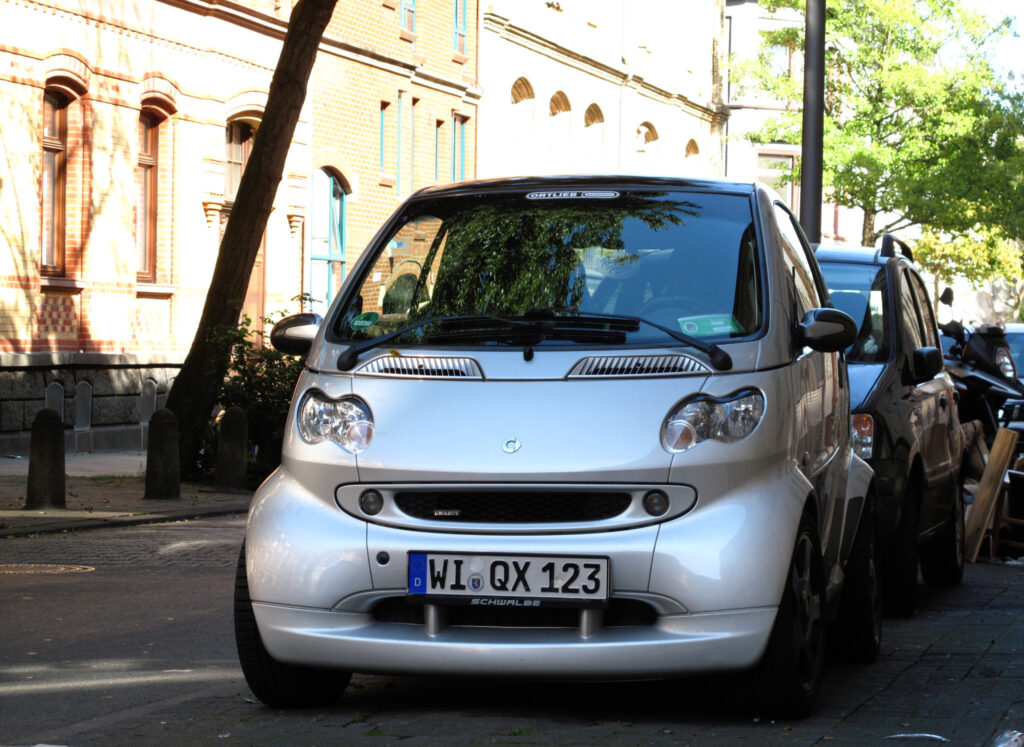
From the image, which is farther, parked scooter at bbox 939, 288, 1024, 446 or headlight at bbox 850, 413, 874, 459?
parked scooter at bbox 939, 288, 1024, 446

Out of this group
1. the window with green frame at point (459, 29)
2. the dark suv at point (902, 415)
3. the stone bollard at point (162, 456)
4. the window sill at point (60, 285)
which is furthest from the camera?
the window with green frame at point (459, 29)

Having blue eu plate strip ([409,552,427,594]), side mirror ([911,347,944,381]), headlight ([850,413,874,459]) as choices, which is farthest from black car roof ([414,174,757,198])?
side mirror ([911,347,944,381])

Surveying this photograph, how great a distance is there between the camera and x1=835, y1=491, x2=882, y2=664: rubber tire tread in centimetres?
691

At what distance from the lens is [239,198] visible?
658 inches

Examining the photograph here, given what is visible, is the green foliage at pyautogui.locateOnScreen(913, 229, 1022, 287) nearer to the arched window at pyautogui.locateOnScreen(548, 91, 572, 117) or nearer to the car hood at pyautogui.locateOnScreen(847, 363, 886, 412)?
the arched window at pyautogui.locateOnScreen(548, 91, 572, 117)

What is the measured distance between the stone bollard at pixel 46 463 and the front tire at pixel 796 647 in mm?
9232

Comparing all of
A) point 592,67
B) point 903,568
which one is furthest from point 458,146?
point 903,568

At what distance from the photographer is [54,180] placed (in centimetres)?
2169

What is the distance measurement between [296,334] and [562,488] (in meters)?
1.56

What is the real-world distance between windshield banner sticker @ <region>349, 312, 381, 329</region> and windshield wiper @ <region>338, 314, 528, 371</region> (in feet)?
0.46

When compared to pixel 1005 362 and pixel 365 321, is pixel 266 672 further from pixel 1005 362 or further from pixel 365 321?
pixel 1005 362

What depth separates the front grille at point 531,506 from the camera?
17.3 ft

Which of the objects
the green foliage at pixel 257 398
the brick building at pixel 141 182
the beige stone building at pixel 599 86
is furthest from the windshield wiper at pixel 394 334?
the beige stone building at pixel 599 86

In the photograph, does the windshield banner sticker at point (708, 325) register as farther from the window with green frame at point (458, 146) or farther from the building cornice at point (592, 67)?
the building cornice at point (592, 67)
